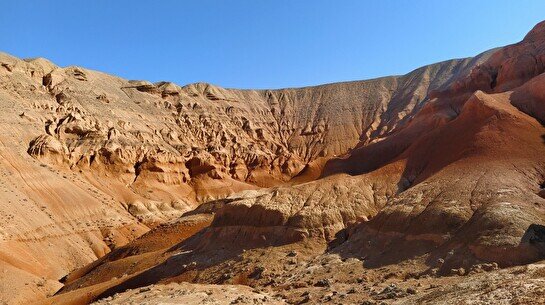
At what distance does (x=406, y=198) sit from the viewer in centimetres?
2592

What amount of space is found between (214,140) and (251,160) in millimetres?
8921

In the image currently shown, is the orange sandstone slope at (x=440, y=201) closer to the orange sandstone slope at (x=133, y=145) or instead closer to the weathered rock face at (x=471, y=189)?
the weathered rock face at (x=471, y=189)

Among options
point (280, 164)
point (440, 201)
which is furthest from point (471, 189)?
point (280, 164)

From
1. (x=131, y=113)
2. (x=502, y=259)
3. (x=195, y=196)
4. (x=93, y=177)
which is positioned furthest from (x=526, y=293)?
(x=131, y=113)

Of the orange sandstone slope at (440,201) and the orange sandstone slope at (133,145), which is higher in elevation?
the orange sandstone slope at (133,145)

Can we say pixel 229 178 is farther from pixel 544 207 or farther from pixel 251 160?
pixel 544 207

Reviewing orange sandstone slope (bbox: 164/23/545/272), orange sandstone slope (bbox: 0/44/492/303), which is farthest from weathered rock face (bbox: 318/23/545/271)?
orange sandstone slope (bbox: 0/44/492/303)

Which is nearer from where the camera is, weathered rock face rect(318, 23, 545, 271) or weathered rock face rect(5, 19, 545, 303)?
weathered rock face rect(318, 23, 545, 271)

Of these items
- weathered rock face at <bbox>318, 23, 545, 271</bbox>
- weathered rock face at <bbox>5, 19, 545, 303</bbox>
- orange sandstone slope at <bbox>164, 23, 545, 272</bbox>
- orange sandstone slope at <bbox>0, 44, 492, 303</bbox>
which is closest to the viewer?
weathered rock face at <bbox>318, 23, 545, 271</bbox>

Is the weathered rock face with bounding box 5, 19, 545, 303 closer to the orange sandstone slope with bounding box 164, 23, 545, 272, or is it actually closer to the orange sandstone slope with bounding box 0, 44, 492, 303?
the orange sandstone slope with bounding box 164, 23, 545, 272

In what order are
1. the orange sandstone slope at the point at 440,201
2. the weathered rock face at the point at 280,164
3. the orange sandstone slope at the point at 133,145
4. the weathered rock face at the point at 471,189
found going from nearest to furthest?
the weathered rock face at the point at 471,189 < the orange sandstone slope at the point at 440,201 < the weathered rock face at the point at 280,164 < the orange sandstone slope at the point at 133,145

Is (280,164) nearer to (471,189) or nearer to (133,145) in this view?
(133,145)

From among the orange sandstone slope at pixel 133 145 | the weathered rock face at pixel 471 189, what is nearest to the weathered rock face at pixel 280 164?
the weathered rock face at pixel 471 189

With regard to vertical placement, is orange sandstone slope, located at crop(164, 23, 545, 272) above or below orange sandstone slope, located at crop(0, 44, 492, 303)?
below
